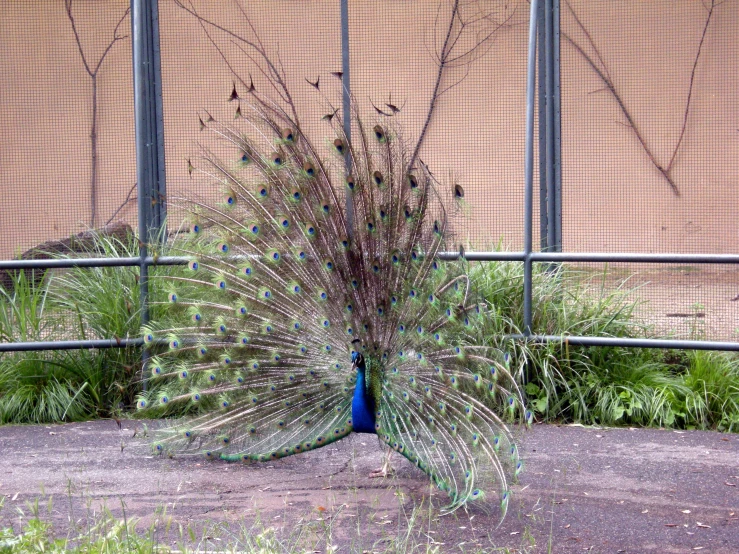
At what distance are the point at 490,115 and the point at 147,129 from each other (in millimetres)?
2745

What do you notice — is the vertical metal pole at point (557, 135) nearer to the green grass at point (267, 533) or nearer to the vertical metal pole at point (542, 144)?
the vertical metal pole at point (542, 144)

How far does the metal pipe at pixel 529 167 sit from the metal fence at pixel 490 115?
1.23 ft

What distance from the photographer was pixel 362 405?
14.7ft

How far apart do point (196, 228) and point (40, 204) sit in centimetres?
215

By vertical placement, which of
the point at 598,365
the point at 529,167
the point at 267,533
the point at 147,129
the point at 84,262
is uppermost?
the point at 147,129

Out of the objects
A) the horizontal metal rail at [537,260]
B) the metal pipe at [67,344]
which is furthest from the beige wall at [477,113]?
the metal pipe at [67,344]

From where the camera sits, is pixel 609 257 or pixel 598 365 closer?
pixel 609 257

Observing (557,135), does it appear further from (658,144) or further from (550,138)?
(658,144)

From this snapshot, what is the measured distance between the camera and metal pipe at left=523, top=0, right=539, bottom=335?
602 cm

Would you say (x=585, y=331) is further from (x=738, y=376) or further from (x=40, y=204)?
(x=40, y=204)

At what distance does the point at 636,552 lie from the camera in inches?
147

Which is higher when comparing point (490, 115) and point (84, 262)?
point (490, 115)

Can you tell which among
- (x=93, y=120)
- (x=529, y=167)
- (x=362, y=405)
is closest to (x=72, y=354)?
(x=93, y=120)

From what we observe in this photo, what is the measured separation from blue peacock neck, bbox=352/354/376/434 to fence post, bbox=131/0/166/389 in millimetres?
2174
